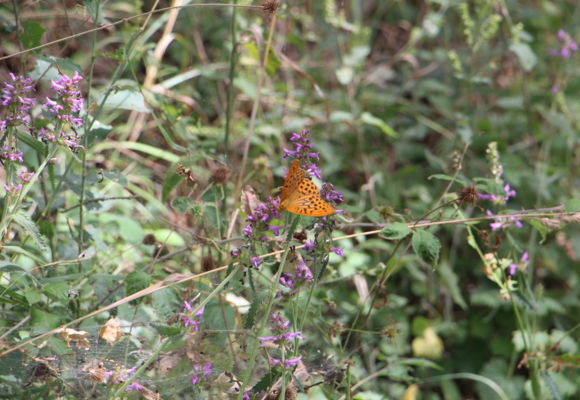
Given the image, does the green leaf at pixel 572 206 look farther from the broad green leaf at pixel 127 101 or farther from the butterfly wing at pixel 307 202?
the broad green leaf at pixel 127 101

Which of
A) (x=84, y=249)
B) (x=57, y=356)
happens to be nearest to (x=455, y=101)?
(x=84, y=249)

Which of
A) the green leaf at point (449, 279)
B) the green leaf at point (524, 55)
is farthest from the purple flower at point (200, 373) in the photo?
the green leaf at point (524, 55)

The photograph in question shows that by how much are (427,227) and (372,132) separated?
1.61 meters

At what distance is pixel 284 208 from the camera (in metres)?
1.19

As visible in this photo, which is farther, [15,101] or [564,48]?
[564,48]

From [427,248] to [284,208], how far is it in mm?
378

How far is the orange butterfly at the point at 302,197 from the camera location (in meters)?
1.12

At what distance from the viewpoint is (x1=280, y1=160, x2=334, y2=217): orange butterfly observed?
3.66ft

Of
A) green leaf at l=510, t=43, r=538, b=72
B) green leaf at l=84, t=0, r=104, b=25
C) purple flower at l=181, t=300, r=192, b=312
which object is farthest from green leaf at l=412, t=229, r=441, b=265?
green leaf at l=510, t=43, r=538, b=72

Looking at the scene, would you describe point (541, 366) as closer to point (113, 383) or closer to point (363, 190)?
point (363, 190)

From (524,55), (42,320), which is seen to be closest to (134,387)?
(42,320)

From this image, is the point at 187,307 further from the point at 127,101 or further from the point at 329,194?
the point at 127,101

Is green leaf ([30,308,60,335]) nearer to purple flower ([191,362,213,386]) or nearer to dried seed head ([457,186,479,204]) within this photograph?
purple flower ([191,362,213,386])

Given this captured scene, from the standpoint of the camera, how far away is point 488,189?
1543 mm
